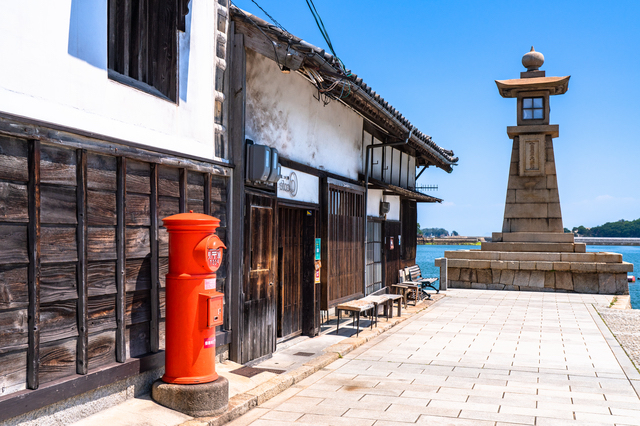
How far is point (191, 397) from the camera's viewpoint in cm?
513

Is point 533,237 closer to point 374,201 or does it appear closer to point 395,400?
point 374,201

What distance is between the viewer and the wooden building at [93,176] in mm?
4016

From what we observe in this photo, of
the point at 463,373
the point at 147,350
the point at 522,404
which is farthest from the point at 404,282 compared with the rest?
the point at 147,350

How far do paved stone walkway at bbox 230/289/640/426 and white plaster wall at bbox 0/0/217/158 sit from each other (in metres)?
3.09

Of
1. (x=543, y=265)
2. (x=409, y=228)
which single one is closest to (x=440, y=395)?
(x=409, y=228)

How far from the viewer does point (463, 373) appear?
292 inches

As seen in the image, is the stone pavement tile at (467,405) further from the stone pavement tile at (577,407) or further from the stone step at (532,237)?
the stone step at (532,237)

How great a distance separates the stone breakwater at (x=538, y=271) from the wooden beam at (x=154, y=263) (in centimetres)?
1518

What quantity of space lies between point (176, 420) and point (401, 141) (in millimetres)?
9536

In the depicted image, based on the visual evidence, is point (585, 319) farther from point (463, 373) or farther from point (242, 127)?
point (242, 127)

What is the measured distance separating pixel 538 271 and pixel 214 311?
54.6 ft

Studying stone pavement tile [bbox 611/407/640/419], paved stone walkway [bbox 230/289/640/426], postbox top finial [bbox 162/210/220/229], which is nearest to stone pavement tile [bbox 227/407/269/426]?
paved stone walkway [bbox 230/289/640/426]

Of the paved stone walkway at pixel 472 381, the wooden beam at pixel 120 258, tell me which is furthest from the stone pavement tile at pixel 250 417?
the wooden beam at pixel 120 258

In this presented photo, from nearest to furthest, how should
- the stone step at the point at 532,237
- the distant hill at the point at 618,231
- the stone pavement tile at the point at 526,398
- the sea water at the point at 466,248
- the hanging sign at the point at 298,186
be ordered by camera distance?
1. the stone pavement tile at the point at 526,398
2. the hanging sign at the point at 298,186
3. the stone step at the point at 532,237
4. the sea water at the point at 466,248
5. the distant hill at the point at 618,231
